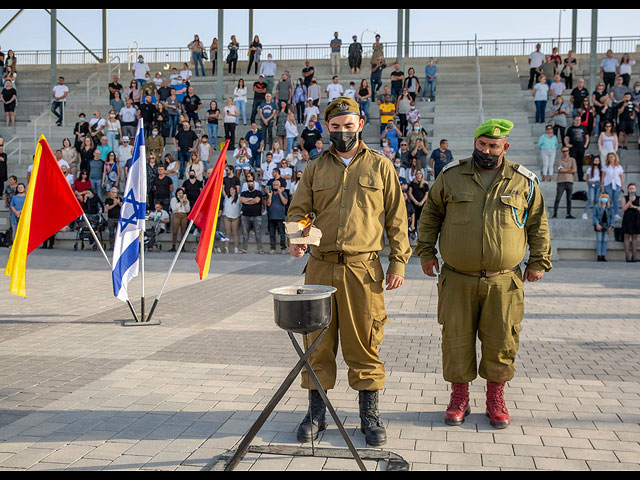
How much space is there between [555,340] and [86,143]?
15.7 m

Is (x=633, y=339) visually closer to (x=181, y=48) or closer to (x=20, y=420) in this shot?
(x=20, y=420)

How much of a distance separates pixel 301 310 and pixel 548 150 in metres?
16.2

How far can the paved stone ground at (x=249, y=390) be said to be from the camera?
4.31 m

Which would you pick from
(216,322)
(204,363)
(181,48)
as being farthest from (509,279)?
(181,48)

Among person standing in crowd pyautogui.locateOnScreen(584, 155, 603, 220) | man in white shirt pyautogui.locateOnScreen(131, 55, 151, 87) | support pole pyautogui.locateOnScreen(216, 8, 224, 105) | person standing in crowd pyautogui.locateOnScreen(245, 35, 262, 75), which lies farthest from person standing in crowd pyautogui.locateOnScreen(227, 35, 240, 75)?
person standing in crowd pyautogui.locateOnScreen(584, 155, 603, 220)

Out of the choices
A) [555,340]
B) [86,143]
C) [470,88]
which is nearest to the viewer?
[555,340]

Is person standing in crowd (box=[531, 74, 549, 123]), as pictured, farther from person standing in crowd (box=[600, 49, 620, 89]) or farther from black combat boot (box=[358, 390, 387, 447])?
black combat boot (box=[358, 390, 387, 447])

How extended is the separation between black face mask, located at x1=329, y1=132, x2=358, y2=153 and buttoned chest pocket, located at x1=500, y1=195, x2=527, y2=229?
3.54 ft

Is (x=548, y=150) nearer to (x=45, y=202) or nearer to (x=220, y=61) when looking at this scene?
(x=220, y=61)

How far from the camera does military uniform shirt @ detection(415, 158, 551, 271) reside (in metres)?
4.80

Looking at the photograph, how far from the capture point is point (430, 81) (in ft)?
80.7

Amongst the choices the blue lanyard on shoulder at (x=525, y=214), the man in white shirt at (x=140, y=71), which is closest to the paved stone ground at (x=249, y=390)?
the blue lanyard on shoulder at (x=525, y=214)

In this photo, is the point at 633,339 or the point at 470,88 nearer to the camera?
the point at 633,339

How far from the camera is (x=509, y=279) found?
4.87m
